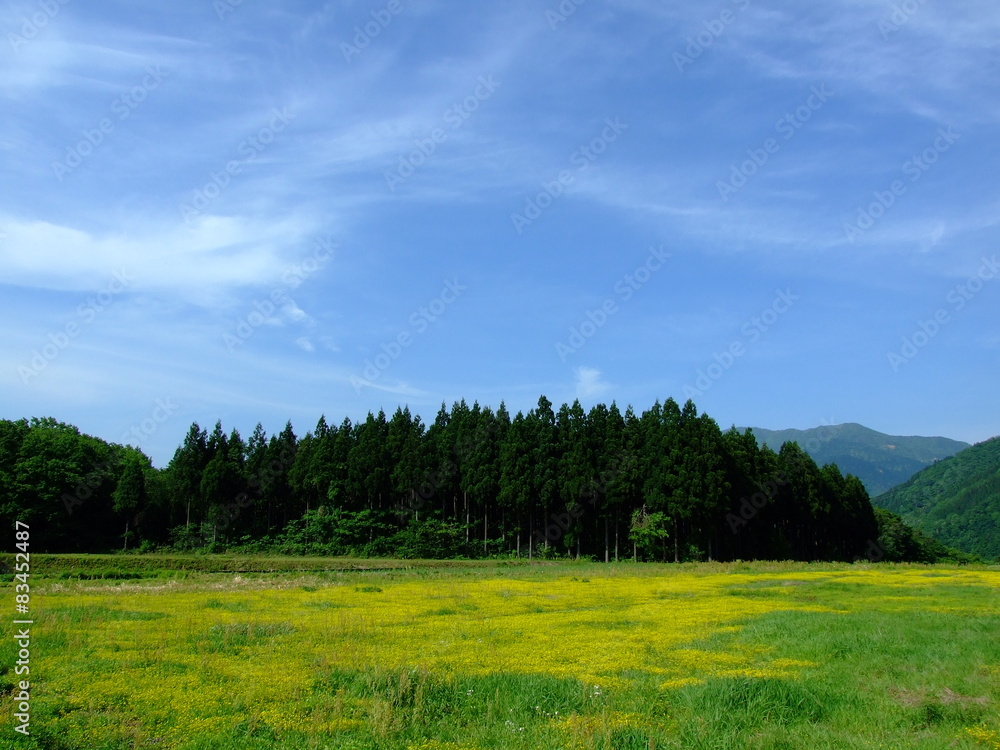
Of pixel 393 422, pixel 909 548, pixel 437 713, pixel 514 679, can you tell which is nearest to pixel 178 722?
pixel 437 713

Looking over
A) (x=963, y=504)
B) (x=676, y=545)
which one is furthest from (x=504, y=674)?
(x=963, y=504)

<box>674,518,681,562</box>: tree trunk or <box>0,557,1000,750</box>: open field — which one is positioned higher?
<box>0,557,1000,750</box>: open field

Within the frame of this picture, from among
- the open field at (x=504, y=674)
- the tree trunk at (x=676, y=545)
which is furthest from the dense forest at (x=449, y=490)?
the open field at (x=504, y=674)

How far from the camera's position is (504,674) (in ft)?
38.4

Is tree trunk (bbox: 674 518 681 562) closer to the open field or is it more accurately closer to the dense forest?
the dense forest

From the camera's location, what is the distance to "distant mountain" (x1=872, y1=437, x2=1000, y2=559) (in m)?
124

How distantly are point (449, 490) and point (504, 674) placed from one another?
56.5 metres

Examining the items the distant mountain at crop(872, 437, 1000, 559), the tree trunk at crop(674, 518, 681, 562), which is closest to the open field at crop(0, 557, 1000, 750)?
the tree trunk at crop(674, 518, 681, 562)

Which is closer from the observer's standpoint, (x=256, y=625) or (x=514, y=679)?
(x=514, y=679)

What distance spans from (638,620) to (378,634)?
7.64m

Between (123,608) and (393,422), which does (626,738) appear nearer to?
(123,608)

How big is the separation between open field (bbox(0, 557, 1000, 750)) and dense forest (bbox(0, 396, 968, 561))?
3422 cm

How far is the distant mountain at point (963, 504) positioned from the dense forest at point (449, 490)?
7152 centimetres

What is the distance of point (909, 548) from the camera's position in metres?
87.2
